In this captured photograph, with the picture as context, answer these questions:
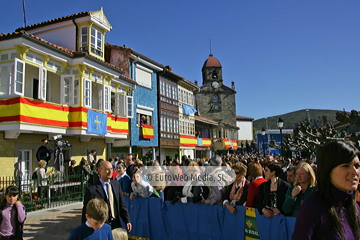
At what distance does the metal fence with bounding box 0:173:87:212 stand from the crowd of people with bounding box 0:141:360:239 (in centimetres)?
461

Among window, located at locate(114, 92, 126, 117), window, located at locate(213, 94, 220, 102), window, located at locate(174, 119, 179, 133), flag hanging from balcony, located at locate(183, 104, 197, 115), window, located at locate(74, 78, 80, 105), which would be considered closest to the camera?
window, located at locate(74, 78, 80, 105)

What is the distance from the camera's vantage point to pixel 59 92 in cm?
1722

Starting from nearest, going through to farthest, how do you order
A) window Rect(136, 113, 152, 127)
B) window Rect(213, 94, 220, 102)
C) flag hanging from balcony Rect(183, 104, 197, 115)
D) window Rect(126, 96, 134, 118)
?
window Rect(126, 96, 134, 118), window Rect(136, 113, 152, 127), flag hanging from balcony Rect(183, 104, 197, 115), window Rect(213, 94, 220, 102)

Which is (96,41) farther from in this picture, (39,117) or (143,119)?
(143,119)

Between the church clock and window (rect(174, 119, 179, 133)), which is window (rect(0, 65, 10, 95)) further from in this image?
the church clock

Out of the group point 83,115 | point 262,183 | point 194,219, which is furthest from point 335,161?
point 83,115

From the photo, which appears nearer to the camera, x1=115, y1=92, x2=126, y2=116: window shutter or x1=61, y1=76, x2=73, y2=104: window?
x1=61, y1=76, x2=73, y2=104: window

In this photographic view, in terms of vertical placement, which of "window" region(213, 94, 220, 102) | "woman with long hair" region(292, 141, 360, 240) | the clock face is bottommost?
"woman with long hair" region(292, 141, 360, 240)

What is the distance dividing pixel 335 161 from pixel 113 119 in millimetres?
18764

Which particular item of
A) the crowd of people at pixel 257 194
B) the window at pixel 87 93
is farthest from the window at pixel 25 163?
the crowd of people at pixel 257 194

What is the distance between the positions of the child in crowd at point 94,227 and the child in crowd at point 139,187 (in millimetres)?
3482

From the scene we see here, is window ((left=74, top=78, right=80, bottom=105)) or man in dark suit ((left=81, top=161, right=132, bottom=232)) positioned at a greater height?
window ((left=74, top=78, right=80, bottom=105))

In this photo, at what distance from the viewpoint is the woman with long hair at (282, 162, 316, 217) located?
4.75m

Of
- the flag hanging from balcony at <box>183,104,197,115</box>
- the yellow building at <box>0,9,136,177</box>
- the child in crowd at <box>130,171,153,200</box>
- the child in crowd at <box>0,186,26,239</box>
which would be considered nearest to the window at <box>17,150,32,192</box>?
the yellow building at <box>0,9,136,177</box>
